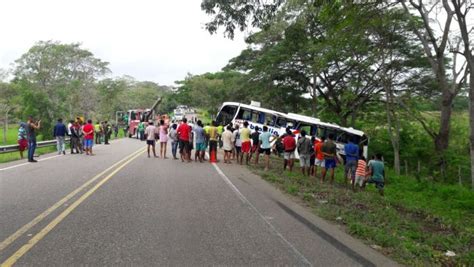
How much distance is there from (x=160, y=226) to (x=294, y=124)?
19629mm

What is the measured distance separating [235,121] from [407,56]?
11.3 meters

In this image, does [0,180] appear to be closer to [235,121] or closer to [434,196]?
[434,196]

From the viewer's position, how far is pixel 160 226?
709 centimetres

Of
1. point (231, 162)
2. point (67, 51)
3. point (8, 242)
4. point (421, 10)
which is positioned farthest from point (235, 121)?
point (67, 51)

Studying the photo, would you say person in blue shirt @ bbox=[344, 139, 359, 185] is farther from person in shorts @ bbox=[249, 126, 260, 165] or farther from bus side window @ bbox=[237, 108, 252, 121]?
bus side window @ bbox=[237, 108, 252, 121]

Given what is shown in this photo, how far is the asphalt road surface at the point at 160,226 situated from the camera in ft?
18.5

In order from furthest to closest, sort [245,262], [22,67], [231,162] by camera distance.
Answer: [22,67] < [231,162] < [245,262]

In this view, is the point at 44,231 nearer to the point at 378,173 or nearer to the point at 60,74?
the point at 378,173

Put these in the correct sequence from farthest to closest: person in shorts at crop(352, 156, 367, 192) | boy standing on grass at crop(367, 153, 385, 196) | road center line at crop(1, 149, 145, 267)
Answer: person in shorts at crop(352, 156, 367, 192)
boy standing on grass at crop(367, 153, 385, 196)
road center line at crop(1, 149, 145, 267)

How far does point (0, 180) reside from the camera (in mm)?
11781

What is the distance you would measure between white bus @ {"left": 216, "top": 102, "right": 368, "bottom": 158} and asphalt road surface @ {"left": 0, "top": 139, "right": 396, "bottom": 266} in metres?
14.2

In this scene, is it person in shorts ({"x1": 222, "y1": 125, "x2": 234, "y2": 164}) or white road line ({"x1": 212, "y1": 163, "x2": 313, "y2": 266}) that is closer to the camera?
white road line ({"x1": 212, "y1": 163, "x2": 313, "y2": 266})

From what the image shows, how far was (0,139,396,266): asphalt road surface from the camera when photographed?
5637mm

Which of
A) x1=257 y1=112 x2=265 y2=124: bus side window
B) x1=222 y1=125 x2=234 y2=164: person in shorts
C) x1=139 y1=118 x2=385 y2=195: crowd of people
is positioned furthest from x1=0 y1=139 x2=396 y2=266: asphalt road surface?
x1=257 y1=112 x2=265 y2=124: bus side window
